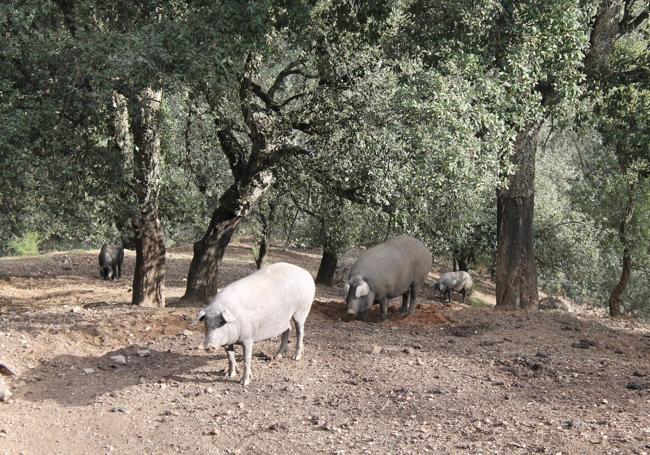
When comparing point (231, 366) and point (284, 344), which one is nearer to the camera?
point (231, 366)

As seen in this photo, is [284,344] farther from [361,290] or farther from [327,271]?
[327,271]

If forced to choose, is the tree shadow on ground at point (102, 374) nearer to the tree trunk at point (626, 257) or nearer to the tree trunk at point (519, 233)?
the tree trunk at point (519, 233)

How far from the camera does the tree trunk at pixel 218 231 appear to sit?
15.1m

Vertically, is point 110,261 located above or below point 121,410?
above

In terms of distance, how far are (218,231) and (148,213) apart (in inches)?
64.9

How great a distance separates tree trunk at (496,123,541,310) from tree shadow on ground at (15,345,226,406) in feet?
23.9

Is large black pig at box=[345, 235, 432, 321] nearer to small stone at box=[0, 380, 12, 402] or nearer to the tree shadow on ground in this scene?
the tree shadow on ground

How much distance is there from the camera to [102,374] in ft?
32.1

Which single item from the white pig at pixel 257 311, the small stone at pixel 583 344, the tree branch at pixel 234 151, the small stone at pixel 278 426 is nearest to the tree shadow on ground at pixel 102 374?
the white pig at pixel 257 311

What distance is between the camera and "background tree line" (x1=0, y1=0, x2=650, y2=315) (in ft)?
35.3

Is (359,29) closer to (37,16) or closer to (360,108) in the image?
(360,108)

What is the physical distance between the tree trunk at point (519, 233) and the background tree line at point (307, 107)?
0.10 feet

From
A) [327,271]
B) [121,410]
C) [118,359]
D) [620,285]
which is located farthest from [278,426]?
[327,271]

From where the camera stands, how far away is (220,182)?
21422 millimetres
